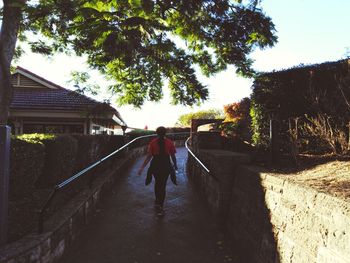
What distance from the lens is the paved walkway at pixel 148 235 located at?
15.3 ft

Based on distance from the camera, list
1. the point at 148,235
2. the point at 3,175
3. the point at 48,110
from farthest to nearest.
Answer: the point at 48,110 → the point at 148,235 → the point at 3,175

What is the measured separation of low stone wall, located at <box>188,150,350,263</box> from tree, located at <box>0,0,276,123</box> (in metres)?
3.49

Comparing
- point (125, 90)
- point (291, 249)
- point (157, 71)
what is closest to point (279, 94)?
point (291, 249)

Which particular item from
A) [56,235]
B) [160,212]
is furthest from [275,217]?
[160,212]

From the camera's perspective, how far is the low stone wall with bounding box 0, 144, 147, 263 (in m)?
3.43

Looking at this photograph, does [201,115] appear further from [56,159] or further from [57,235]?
[57,235]

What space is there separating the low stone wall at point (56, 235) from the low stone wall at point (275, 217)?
2.44 metres

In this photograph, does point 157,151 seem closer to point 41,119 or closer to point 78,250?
point 78,250

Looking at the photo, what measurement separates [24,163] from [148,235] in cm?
229

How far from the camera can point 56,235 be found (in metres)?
4.20

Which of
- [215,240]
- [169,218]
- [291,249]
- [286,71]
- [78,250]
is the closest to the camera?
[291,249]

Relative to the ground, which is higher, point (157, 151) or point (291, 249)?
point (157, 151)

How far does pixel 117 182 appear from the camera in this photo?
30.7ft

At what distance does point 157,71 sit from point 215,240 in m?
8.39
